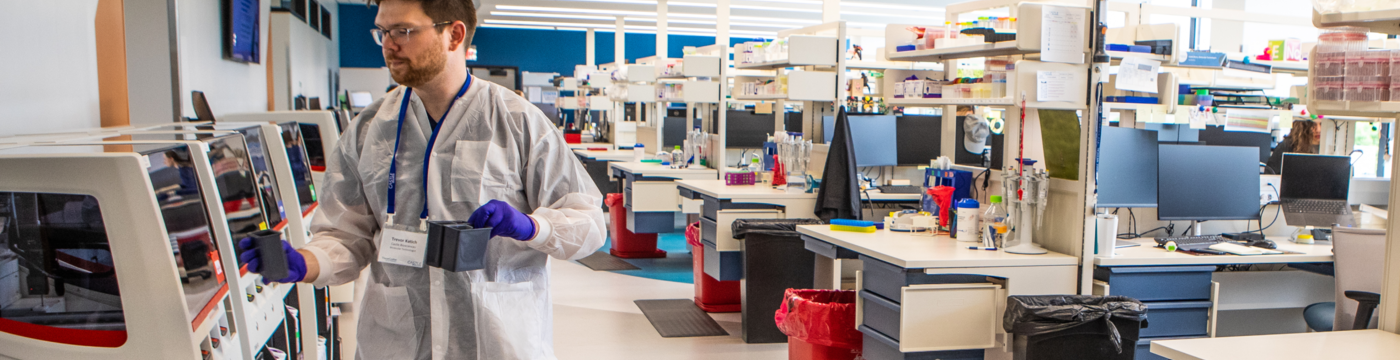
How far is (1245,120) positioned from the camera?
15.1 feet

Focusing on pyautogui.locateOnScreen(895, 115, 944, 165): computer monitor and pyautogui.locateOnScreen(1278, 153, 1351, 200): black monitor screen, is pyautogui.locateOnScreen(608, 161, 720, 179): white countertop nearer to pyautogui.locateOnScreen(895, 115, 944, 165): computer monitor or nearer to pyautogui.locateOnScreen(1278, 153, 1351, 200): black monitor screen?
pyautogui.locateOnScreen(895, 115, 944, 165): computer monitor

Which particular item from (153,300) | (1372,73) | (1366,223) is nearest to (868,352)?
(1372,73)

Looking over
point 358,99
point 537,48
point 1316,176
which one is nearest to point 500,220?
point 1316,176

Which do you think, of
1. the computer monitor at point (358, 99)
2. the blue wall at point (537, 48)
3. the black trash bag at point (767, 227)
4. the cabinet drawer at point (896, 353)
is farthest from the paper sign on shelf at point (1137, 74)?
the blue wall at point (537, 48)

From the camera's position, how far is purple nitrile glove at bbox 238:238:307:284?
1.53m

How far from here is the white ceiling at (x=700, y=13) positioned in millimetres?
12578

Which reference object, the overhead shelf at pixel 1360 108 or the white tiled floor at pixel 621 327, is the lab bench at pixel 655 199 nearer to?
the white tiled floor at pixel 621 327

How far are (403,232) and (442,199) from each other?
92 millimetres

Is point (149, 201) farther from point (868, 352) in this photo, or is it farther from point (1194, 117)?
point (1194, 117)

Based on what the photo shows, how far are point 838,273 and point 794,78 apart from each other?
1.62m

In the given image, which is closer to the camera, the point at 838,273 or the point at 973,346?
the point at 973,346

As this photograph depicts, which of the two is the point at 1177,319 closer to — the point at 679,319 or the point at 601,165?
the point at 679,319

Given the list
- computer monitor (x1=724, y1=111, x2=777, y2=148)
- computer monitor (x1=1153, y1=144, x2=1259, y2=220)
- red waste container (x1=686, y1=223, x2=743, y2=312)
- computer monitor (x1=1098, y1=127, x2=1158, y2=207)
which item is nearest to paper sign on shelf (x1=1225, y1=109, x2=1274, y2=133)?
computer monitor (x1=1153, y1=144, x2=1259, y2=220)

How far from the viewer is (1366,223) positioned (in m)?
4.12
